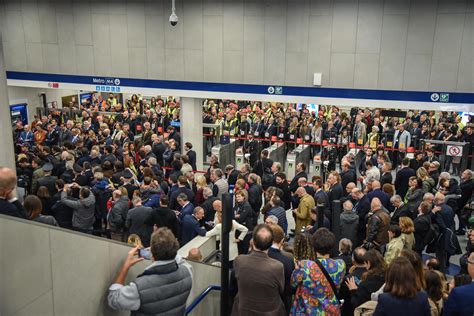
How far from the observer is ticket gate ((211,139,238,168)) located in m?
13.8

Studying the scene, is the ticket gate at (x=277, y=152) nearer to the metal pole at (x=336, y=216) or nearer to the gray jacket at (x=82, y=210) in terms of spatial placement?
the gray jacket at (x=82, y=210)

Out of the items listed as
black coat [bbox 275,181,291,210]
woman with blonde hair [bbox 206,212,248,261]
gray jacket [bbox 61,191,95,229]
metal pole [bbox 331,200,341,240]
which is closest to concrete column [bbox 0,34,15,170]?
gray jacket [bbox 61,191,95,229]

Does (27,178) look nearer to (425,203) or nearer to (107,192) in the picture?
(107,192)

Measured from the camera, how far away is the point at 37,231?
342 cm

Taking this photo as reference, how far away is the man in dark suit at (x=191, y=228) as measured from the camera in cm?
732

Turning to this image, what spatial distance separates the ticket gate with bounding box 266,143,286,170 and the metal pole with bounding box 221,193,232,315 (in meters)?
9.70

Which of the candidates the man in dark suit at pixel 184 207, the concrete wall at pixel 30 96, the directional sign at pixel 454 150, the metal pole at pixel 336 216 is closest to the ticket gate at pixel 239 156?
the directional sign at pixel 454 150

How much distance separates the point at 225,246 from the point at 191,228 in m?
3.50

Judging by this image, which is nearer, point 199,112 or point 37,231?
point 37,231

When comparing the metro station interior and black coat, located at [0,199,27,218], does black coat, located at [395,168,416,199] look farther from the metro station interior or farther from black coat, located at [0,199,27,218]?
Result: black coat, located at [0,199,27,218]

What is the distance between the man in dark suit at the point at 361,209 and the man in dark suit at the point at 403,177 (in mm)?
2223

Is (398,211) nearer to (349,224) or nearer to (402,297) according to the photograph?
(349,224)

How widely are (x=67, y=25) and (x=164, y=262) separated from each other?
13.0 m

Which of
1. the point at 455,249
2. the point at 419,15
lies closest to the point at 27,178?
the point at 455,249
